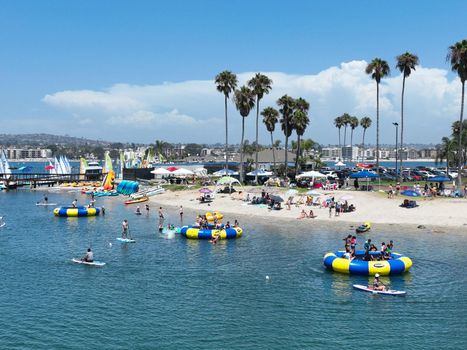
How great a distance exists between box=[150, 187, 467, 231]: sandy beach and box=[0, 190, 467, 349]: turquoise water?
19.5 feet

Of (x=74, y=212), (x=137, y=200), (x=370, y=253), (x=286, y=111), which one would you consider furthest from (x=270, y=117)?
(x=370, y=253)

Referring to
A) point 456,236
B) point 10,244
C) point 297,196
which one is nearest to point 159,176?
point 297,196

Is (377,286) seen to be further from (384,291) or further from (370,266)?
(370,266)

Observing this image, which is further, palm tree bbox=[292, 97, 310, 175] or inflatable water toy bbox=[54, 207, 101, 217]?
palm tree bbox=[292, 97, 310, 175]

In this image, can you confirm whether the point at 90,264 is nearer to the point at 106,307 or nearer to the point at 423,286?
the point at 106,307

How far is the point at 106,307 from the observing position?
2691 centimetres

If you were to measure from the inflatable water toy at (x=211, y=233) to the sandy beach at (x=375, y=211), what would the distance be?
1018 cm

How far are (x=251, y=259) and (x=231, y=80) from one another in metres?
51.9

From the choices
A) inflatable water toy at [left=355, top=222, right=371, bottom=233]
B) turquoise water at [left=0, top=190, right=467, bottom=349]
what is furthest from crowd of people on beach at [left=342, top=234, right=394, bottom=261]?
inflatable water toy at [left=355, top=222, right=371, bottom=233]

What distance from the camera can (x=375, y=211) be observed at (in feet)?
182

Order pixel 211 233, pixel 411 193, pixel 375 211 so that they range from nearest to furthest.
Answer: pixel 211 233, pixel 375 211, pixel 411 193

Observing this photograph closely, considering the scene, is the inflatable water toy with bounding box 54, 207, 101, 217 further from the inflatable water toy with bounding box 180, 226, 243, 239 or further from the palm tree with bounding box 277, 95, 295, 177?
the palm tree with bounding box 277, 95, 295, 177

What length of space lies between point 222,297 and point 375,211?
30.5m

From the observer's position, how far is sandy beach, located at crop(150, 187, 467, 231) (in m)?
51.0
